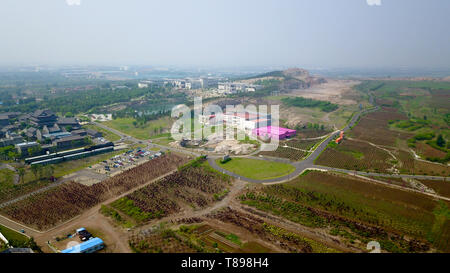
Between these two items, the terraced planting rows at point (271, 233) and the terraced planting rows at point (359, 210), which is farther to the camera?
the terraced planting rows at point (359, 210)

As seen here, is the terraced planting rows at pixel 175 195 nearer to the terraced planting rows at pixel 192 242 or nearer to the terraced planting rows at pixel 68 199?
the terraced planting rows at pixel 68 199

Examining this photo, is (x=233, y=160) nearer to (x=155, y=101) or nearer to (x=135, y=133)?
(x=135, y=133)

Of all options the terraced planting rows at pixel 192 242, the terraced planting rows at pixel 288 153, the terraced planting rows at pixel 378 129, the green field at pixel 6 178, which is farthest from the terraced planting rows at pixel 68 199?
the terraced planting rows at pixel 378 129

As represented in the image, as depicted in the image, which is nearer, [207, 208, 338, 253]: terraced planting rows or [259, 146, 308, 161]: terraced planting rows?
[207, 208, 338, 253]: terraced planting rows

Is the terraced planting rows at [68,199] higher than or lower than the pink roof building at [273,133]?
lower

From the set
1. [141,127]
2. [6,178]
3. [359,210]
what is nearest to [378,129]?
[359,210]

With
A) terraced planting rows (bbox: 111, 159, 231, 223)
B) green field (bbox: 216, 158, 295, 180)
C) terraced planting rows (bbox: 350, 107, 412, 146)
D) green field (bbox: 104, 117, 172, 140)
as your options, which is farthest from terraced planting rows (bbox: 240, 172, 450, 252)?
green field (bbox: 104, 117, 172, 140)

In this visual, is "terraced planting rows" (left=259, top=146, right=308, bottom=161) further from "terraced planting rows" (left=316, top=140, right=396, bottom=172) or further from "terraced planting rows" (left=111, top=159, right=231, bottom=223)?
"terraced planting rows" (left=111, top=159, right=231, bottom=223)
